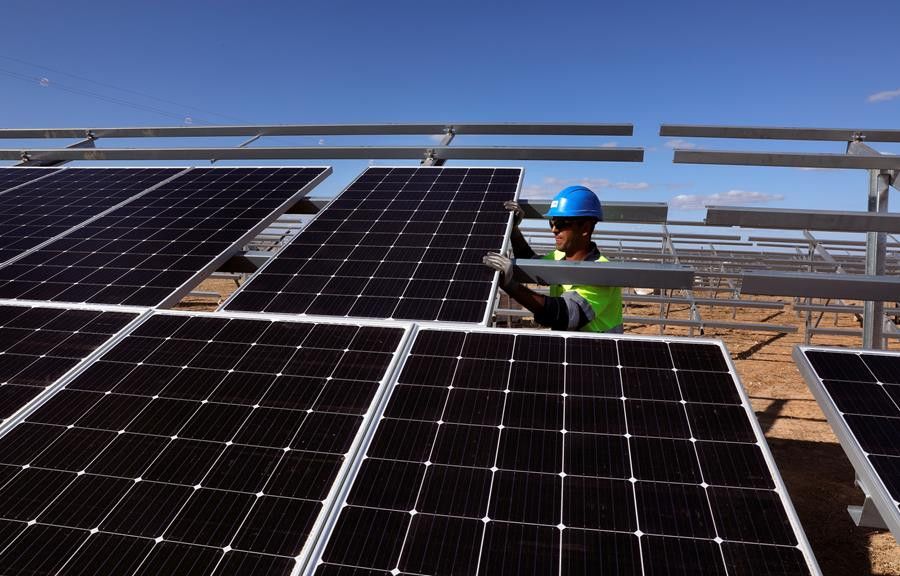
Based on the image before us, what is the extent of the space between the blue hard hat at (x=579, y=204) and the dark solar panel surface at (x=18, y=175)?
936 centimetres

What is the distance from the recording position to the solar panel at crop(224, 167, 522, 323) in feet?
14.8

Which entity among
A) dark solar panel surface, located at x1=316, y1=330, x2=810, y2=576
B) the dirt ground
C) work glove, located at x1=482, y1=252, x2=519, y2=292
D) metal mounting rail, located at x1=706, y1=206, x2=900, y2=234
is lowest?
the dirt ground

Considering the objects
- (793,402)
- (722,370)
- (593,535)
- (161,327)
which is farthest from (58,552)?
(793,402)

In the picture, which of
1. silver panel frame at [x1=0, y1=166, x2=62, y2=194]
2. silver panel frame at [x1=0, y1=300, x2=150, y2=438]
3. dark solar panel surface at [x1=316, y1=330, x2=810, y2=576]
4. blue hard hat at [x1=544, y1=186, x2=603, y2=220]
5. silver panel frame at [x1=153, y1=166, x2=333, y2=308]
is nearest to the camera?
dark solar panel surface at [x1=316, y1=330, x2=810, y2=576]

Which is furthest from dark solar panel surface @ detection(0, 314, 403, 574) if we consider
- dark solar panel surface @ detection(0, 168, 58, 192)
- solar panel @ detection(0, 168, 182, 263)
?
dark solar panel surface @ detection(0, 168, 58, 192)

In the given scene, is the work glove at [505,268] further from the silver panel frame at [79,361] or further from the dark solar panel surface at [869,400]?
the silver panel frame at [79,361]

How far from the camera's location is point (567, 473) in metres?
2.74

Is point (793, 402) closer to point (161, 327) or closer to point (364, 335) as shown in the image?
point (364, 335)

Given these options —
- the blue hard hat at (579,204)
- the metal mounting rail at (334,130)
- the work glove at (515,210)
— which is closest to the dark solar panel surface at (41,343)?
the work glove at (515,210)

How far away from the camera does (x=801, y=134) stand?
820 centimetres

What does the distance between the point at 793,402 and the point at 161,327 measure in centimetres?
1224

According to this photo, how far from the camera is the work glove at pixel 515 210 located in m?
5.71

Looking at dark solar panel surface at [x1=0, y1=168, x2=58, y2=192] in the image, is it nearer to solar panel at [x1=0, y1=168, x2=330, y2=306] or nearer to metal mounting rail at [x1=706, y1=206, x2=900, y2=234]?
solar panel at [x1=0, y1=168, x2=330, y2=306]

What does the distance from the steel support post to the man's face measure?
4608mm
